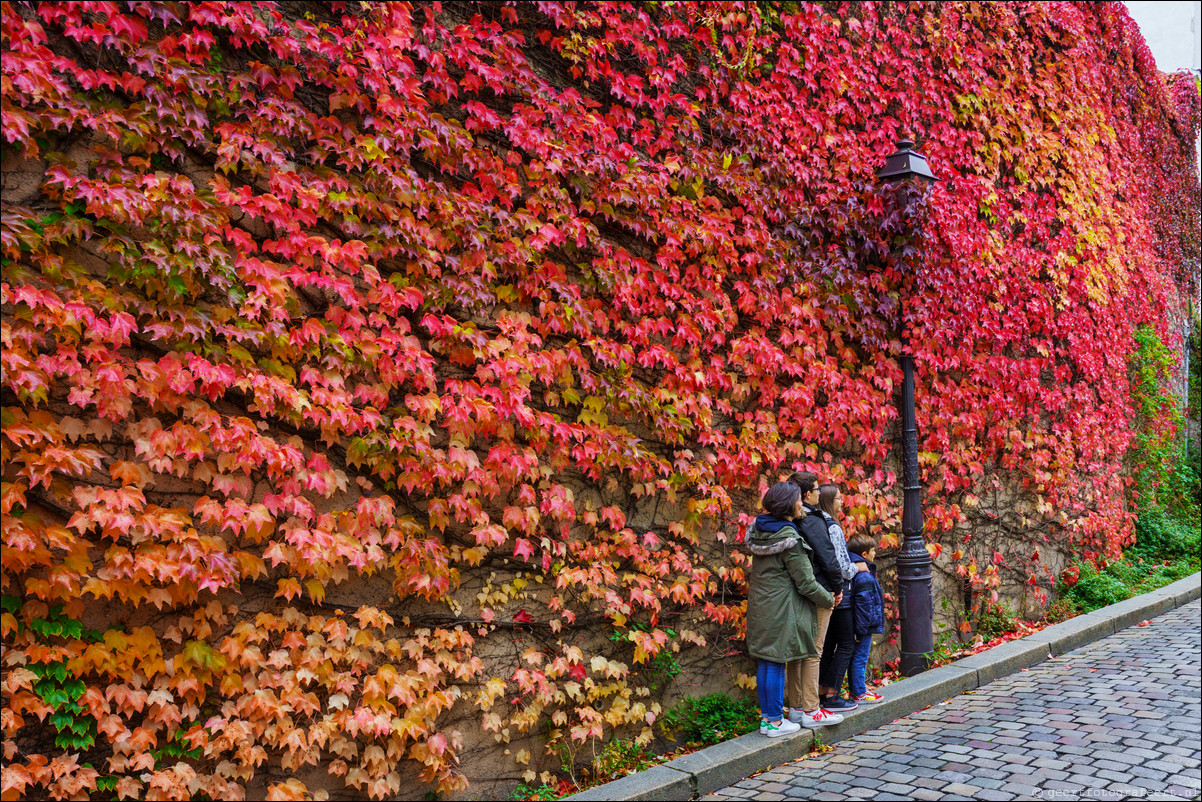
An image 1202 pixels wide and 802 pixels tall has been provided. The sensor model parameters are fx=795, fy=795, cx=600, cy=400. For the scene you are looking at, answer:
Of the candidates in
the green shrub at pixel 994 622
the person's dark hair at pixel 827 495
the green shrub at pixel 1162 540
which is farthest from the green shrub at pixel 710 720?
the green shrub at pixel 1162 540

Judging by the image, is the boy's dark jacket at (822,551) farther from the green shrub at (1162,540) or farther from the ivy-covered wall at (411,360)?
the green shrub at (1162,540)

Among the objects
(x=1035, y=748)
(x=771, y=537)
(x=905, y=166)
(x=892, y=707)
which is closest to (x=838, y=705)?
(x=892, y=707)

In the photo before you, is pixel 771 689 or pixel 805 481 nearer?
pixel 771 689

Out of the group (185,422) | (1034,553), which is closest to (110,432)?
(185,422)

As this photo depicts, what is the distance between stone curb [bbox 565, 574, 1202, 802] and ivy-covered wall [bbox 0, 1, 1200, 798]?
21.5 inches

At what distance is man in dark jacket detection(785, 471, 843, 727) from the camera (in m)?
5.75

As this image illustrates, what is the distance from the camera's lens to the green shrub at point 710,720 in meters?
5.68

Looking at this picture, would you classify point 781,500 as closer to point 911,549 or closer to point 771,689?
→ point 771,689

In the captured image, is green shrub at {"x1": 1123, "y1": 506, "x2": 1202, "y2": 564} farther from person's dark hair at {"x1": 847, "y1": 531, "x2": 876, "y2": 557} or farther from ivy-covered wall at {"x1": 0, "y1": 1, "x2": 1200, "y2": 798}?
person's dark hair at {"x1": 847, "y1": 531, "x2": 876, "y2": 557}

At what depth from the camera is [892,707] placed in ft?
20.4

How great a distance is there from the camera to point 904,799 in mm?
4535

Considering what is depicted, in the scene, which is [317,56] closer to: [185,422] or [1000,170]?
[185,422]

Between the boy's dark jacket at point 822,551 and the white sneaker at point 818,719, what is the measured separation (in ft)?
2.88

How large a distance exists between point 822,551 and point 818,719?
120 cm
